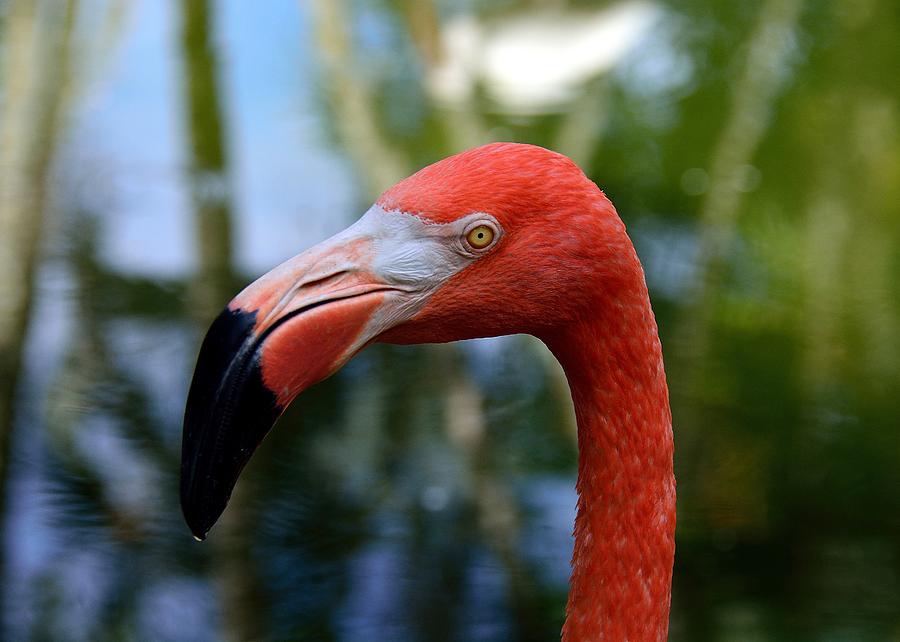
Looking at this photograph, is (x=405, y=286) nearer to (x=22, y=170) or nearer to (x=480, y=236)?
(x=480, y=236)

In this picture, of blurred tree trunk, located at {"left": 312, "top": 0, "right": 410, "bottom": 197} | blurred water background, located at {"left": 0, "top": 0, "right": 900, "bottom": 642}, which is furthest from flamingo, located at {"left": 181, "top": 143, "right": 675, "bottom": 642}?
blurred tree trunk, located at {"left": 312, "top": 0, "right": 410, "bottom": 197}

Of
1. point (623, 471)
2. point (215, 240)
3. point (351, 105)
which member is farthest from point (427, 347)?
point (623, 471)

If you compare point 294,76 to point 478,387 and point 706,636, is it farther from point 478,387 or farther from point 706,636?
point 706,636

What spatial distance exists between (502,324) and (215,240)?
11.8 feet

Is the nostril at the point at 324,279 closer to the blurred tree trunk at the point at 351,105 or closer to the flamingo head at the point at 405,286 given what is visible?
the flamingo head at the point at 405,286

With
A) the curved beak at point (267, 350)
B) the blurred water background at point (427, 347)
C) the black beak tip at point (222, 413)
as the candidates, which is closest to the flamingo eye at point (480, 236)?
the curved beak at point (267, 350)

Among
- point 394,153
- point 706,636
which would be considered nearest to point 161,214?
point 394,153

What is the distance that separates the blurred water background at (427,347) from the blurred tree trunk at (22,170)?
0.6 inches

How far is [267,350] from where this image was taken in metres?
1.44

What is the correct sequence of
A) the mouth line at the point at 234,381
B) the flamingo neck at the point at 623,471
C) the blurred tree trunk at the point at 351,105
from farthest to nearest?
the blurred tree trunk at the point at 351,105, the flamingo neck at the point at 623,471, the mouth line at the point at 234,381

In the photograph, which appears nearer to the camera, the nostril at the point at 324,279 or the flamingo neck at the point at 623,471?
the nostril at the point at 324,279

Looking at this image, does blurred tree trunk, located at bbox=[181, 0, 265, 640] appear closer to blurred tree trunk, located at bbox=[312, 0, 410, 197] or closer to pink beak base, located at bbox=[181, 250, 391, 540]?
blurred tree trunk, located at bbox=[312, 0, 410, 197]

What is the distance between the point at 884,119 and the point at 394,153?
304 centimetres

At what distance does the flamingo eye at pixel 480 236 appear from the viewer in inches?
59.9
